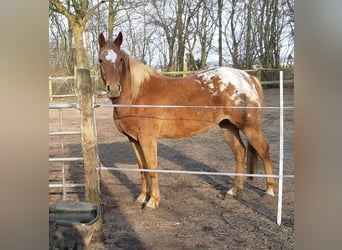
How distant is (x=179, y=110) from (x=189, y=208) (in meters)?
0.39

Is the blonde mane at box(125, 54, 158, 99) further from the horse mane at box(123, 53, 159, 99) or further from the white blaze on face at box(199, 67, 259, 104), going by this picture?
the white blaze on face at box(199, 67, 259, 104)

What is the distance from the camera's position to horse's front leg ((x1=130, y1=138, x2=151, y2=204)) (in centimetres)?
142

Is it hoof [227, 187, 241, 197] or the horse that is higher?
the horse

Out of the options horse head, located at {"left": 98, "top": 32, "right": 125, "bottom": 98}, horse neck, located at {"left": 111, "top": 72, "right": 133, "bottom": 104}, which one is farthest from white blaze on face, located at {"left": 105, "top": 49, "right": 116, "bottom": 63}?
horse neck, located at {"left": 111, "top": 72, "right": 133, "bottom": 104}

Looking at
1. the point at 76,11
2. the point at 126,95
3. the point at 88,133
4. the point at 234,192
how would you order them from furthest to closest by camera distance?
the point at 76,11 < the point at 234,192 < the point at 126,95 < the point at 88,133

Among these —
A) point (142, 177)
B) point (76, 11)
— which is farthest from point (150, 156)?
point (76, 11)

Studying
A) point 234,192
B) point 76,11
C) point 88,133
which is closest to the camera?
point 88,133

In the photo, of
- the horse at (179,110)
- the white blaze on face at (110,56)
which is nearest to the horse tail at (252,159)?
the horse at (179,110)

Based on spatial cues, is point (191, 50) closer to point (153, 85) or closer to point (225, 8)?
point (225, 8)

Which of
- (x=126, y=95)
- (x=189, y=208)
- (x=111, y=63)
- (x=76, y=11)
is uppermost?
(x=76, y=11)

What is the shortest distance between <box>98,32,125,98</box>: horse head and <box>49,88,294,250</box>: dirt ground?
34 cm

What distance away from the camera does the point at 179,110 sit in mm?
1396

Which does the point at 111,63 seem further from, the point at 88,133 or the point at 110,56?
the point at 88,133
